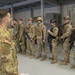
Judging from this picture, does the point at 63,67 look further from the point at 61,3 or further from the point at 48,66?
the point at 61,3

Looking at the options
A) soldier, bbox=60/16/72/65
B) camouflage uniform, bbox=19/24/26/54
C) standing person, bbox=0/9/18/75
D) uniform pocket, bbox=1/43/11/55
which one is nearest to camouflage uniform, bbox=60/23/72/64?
soldier, bbox=60/16/72/65

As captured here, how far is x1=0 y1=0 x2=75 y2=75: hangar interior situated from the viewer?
484cm

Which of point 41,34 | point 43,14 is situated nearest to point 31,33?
point 41,34

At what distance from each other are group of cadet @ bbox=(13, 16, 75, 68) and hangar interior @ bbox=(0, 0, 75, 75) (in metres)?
0.37

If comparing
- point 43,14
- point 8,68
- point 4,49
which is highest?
point 43,14

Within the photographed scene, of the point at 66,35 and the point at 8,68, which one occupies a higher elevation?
the point at 66,35

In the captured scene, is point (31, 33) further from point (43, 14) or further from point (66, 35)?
point (43, 14)

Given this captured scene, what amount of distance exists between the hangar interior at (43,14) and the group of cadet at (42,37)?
37 cm

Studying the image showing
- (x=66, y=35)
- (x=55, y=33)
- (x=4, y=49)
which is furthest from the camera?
(x=55, y=33)

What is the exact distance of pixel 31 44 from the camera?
21.8 feet

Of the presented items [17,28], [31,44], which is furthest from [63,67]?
[17,28]

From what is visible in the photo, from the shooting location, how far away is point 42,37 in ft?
20.3

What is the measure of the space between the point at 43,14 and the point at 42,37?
3.56 metres

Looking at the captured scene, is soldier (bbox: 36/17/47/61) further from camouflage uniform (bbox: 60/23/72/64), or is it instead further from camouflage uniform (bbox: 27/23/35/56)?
camouflage uniform (bbox: 60/23/72/64)
